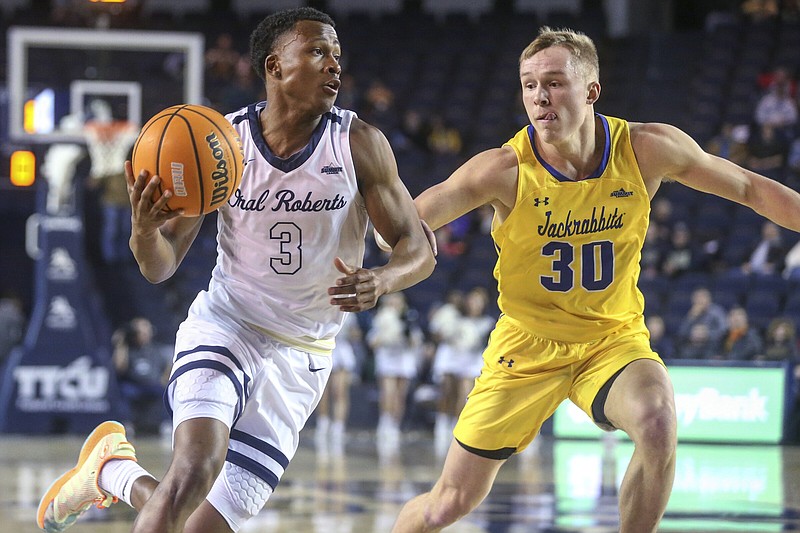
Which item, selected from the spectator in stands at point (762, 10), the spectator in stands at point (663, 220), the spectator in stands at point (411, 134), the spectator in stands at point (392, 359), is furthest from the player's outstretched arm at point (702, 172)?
the spectator in stands at point (762, 10)

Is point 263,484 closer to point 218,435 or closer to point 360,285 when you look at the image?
point 218,435

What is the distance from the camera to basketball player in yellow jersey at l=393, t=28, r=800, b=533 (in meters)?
4.34

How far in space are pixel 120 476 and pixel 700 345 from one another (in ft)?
27.9

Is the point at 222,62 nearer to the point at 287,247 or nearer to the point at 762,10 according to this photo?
the point at 762,10

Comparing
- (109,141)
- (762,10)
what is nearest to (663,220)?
(762,10)

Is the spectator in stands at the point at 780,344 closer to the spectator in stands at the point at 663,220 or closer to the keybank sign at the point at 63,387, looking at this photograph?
the spectator in stands at the point at 663,220

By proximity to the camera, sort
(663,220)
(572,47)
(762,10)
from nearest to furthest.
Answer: (572,47) < (663,220) < (762,10)

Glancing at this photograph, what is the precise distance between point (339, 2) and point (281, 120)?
609 inches

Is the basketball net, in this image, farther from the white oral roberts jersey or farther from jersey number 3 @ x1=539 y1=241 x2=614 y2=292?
jersey number 3 @ x1=539 y1=241 x2=614 y2=292

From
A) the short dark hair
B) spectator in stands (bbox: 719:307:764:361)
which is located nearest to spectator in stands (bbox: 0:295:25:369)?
spectator in stands (bbox: 719:307:764:361)

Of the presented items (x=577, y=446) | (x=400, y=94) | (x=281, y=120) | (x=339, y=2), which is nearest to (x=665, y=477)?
(x=281, y=120)

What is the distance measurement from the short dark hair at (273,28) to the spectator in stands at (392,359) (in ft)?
27.2

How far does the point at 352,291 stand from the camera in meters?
3.40

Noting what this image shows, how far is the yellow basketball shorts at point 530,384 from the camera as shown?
14.3 feet
